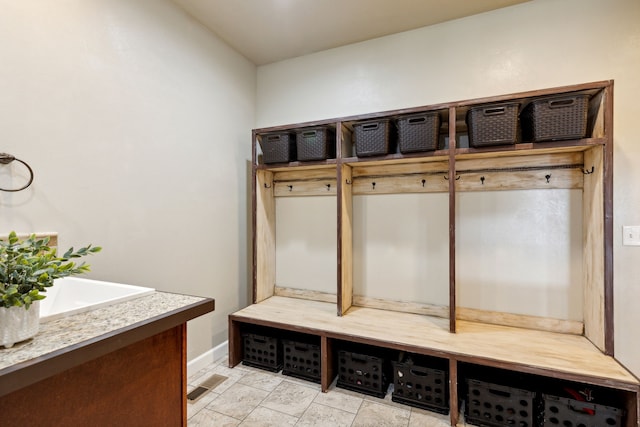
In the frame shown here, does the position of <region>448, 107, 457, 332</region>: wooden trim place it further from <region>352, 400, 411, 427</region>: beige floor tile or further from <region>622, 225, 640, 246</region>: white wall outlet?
<region>622, 225, 640, 246</region>: white wall outlet

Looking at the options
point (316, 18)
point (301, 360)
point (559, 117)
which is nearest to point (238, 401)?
point (301, 360)

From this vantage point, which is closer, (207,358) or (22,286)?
(22,286)

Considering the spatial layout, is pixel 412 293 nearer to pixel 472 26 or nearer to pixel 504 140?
pixel 504 140

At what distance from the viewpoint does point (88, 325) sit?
931 millimetres

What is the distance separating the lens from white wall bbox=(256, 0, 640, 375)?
1.96m

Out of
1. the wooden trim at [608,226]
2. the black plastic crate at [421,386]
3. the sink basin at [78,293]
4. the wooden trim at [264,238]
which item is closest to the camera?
the sink basin at [78,293]

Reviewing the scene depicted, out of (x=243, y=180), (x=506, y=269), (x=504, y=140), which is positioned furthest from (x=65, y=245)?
(x=506, y=269)

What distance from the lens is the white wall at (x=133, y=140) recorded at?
1530 millimetres

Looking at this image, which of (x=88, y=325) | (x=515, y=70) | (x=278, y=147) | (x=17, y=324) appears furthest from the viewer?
(x=278, y=147)

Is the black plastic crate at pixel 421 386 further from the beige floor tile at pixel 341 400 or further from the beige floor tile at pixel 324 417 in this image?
the beige floor tile at pixel 324 417

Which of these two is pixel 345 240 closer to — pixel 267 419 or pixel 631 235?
pixel 267 419

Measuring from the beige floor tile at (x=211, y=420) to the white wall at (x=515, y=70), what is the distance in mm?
2284

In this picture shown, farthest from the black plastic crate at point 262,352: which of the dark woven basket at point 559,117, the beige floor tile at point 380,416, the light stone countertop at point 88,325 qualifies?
the dark woven basket at point 559,117

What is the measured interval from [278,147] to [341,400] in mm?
1937
